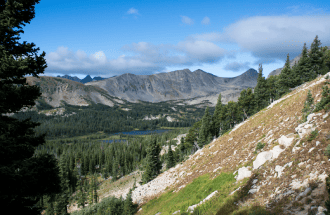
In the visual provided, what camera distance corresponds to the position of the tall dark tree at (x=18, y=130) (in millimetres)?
7895

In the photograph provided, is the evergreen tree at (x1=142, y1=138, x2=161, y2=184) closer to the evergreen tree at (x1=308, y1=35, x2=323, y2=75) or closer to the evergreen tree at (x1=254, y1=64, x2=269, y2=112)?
the evergreen tree at (x1=254, y1=64, x2=269, y2=112)

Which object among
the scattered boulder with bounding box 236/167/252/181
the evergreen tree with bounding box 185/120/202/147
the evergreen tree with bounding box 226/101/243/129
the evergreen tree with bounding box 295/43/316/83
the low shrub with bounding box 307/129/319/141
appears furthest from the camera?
the evergreen tree with bounding box 185/120/202/147

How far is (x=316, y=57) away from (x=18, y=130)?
265 feet

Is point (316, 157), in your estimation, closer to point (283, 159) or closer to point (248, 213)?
point (283, 159)

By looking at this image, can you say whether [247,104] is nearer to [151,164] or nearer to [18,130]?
[151,164]

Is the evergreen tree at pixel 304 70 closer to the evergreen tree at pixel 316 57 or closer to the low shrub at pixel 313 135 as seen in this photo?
the evergreen tree at pixel 316 57

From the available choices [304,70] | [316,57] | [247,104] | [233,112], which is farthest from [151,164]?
[316,57]

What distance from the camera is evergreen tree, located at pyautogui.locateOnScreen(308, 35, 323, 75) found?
181 ft

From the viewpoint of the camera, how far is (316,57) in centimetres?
5616

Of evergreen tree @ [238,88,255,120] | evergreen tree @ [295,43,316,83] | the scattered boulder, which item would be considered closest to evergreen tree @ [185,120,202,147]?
evergreen tree @ [238,88,255,120]

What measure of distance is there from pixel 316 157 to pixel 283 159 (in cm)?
270

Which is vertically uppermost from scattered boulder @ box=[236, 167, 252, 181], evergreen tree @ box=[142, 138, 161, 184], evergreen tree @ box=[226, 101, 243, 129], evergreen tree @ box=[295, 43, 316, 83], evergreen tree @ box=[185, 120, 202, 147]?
evergreen tree @ box=[295, 43, 316, 83]

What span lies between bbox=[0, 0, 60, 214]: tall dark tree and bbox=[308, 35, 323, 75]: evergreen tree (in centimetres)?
7548

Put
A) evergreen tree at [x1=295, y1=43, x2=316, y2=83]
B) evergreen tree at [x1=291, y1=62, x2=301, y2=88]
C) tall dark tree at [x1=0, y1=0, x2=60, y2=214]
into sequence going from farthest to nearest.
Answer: evergreen tree at [x1=295, y1=43, x2=316, y2=83]
evergreen tree at [x1=291, y1=62, x2=301, y2=88]
tall dark tree at [x1=0, y1=0, x2=60, y2=214]
